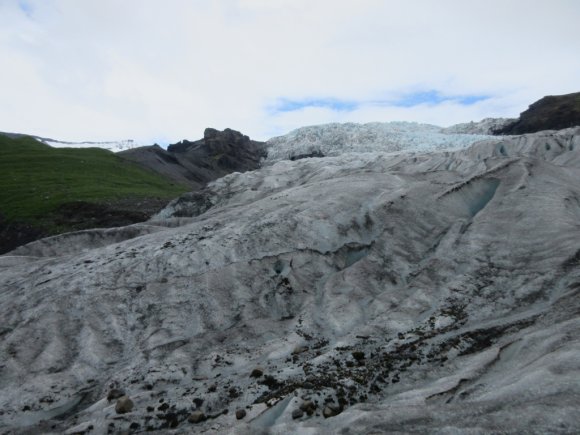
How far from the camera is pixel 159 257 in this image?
2592cm

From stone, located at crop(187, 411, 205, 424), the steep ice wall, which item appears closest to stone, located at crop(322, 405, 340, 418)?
stone, located at crop(187, 411, 205, 424)

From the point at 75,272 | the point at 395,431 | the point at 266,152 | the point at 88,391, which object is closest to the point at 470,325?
the point at 395,431

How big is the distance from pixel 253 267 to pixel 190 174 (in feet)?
323

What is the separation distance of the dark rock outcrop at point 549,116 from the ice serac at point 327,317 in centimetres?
8061

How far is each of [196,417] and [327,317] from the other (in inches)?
315

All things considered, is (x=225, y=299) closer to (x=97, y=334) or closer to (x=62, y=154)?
(x=97, y=334)

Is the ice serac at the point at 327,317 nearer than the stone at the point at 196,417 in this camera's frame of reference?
Yes

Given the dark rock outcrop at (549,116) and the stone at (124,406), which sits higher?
the dark rock outcrop at (549,116)

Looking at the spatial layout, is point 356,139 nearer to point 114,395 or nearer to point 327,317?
point 327,317

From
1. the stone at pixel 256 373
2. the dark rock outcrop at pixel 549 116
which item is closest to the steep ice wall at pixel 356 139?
the dark rock outcrop at pixel 549 116

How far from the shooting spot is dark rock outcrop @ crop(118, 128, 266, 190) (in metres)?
117

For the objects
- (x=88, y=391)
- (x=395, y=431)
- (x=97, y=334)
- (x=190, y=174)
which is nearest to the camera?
(x=395, y=431)

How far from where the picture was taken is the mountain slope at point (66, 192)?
58719 millimetres

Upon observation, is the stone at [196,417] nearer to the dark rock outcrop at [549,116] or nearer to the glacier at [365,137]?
the glacier at [365,137]
